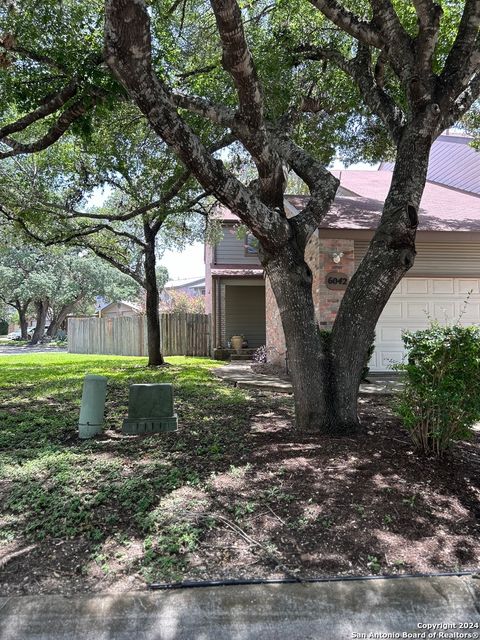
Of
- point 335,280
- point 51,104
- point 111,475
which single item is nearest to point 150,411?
point 111,475

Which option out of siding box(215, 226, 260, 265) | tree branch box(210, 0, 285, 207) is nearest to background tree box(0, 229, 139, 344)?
siding box(215, 226, 260, 265)

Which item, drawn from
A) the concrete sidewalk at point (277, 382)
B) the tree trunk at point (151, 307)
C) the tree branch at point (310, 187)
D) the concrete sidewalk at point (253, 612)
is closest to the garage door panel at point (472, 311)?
the concrete sidewalk at point (277, 382)

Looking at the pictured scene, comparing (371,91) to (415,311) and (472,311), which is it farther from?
(472,311)

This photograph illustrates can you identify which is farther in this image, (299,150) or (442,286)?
(442,286)

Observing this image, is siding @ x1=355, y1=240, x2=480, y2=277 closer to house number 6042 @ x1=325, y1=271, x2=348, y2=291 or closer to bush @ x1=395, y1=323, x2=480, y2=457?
house number 6042 @ x1=325, y1=271, x2=348, y2=291

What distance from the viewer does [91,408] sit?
553 centimetres

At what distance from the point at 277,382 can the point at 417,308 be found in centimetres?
393

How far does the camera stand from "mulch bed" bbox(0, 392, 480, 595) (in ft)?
9.22

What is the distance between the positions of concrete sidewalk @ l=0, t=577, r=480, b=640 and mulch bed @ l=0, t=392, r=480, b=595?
13cm

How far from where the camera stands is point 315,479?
389cm

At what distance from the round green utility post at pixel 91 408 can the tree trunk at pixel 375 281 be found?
2.51m

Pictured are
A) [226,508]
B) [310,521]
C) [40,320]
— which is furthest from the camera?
[40,320]

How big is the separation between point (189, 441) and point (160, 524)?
188cm

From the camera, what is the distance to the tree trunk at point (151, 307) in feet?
49.3
